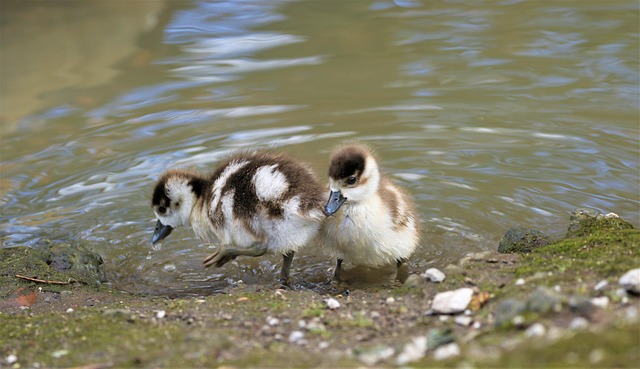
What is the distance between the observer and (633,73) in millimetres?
9320

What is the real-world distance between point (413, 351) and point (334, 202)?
2004mm

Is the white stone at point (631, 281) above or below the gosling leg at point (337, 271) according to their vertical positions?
above

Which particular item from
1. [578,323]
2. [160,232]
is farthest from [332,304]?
[160,232]

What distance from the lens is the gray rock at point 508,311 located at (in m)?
3.59

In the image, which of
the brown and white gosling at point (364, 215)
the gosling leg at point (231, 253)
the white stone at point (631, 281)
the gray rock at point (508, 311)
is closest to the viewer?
the gray rock at point (508, 311)

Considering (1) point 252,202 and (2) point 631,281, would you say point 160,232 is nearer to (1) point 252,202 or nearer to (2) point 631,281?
(1) point 252,202

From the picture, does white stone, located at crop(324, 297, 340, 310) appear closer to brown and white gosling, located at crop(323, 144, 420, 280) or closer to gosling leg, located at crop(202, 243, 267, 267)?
brown and white gosling, located at crop(323, 144, 420, 280)

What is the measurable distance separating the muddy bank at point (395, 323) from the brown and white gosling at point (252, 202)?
40 cm

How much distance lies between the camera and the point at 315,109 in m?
9.16

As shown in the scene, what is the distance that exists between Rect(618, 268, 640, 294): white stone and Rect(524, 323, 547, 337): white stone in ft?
2.05

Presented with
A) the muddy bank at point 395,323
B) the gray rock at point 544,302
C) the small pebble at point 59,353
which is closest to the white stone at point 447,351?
the muddy bank at point 395,323

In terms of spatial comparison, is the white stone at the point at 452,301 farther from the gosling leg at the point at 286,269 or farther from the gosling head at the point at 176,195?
the gosling head at the point at 176,195

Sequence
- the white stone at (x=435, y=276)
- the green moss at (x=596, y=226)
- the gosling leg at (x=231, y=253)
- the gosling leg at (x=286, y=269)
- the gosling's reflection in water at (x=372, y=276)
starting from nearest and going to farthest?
the white stone at (x=435, y=276)
the green moss at (x=596, y=226)
the gosling leg at (x=231, y=253)
the gosling leg at (x=286, y=269)
the gosling's reflection in water at (x=372, y=276)

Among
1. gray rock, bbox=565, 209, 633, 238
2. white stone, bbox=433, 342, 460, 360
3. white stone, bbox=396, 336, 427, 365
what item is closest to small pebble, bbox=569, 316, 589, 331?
white stone, bbox=433, 342, 460, 360
